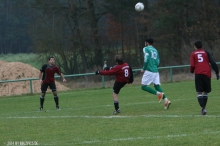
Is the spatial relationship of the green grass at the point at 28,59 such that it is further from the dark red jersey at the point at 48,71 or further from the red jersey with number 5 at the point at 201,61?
the red jersey with number 5 at the point at 201,61

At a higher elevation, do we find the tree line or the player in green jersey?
the tree line

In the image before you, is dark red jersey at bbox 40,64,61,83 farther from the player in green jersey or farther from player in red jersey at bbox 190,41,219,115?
player in red jersey at bbox 190,41,219,115

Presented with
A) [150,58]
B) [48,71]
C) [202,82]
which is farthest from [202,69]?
[48,71]

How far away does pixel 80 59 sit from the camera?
5212 cm

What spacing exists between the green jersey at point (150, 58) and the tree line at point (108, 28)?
2551 cm

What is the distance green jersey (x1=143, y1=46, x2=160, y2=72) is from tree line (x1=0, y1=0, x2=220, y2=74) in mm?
25506

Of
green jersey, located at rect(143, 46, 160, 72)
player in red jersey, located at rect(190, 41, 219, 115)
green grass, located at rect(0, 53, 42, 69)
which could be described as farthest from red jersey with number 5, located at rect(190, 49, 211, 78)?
green grass, located at rect(0, 53, 42, 69)

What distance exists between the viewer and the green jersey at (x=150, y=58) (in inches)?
623

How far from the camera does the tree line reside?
4521 cm

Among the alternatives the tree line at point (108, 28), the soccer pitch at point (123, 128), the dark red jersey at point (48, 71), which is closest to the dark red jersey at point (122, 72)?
the soccer pitch at point (123, 128)

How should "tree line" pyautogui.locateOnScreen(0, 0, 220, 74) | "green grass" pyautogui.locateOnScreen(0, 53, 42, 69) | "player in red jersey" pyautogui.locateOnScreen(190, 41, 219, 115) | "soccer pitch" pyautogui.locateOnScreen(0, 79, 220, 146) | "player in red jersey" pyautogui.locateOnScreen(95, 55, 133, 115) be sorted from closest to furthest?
"soccer pitch" pyautogui.locateOnScreen(0, 79, 220, 146), "player in red jersey" pyautogui.locateOnScreen(190, 41, 219, 115), "player in red jersey" pyautogui.locateOnScreen(95, 55, 133, 115), "tree line" pyautogui.locateOnScreen(0, 0, 220, 74), "green grass" pyautogui.locateOnScreen(0, 53, 42, 69)

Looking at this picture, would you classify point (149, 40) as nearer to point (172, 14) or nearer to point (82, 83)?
point (82, 83)

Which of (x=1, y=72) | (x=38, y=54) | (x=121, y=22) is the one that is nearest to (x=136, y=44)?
(x=121, y=22)

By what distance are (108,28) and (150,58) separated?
132ft
